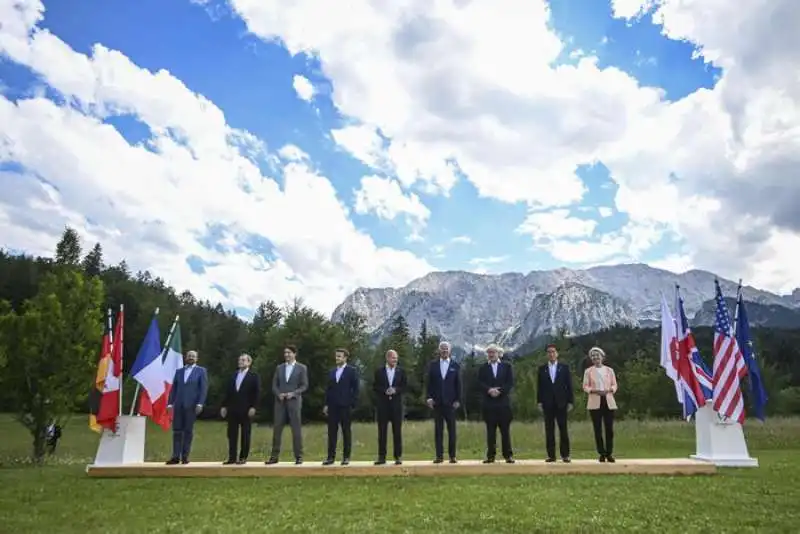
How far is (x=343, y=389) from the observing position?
12977 millimetres

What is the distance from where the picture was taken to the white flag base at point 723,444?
13594 millimetres

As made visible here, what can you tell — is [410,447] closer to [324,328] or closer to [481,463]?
[481,463]

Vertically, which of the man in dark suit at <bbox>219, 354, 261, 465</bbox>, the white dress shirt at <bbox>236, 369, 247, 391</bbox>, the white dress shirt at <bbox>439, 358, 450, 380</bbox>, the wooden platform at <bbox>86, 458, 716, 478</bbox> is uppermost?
the white dress shirt at <bbox>439, 358, 450, 380</bbox>

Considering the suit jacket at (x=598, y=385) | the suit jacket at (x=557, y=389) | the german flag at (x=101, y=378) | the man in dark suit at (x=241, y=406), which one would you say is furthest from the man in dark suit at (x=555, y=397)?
the german flag at (x=101, y=378)

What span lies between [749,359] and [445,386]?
707cm

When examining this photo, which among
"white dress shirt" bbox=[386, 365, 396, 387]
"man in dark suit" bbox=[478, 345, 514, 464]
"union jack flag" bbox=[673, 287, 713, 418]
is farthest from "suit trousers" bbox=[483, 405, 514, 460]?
"union jack flag" bbox=[673, 287, 713, 418]

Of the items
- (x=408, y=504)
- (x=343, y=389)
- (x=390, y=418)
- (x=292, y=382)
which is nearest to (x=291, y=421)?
(x=292, y=382)

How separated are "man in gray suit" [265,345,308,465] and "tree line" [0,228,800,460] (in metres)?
3.74

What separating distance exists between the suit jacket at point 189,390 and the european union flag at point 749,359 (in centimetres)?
1162

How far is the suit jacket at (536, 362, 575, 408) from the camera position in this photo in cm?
1282

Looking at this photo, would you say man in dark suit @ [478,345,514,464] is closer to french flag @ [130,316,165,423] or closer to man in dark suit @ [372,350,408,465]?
man in dark suit @ [372,350,408,465]

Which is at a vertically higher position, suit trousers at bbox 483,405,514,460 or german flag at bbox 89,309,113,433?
german flag at bbox 89,309,113,433

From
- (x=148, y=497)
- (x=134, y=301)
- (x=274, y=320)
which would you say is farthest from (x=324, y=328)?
(x=148, y=497)

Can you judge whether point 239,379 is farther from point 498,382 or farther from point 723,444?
point 723,444
